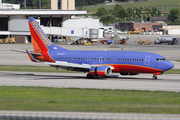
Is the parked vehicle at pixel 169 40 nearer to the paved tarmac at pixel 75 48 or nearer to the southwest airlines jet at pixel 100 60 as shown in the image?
the paved tarmac at pixel 75 48

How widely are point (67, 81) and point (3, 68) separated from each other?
19842mm

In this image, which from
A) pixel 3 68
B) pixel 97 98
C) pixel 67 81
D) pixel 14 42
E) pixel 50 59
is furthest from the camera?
pixel 14 42

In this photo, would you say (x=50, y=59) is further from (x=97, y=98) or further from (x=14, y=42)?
(x=14, y=42)

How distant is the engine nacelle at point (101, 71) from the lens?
140ft

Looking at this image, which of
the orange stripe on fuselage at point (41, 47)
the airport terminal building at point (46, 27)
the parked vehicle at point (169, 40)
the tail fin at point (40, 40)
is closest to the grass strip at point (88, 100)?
the orange stripe on fuselage at point (41, 47)

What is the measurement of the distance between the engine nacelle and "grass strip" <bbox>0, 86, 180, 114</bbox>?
9.06 m

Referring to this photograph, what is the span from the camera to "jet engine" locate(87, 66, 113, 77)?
42.8 metres

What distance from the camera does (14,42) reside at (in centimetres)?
13238

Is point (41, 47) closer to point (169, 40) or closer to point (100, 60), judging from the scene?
point (100, 60)

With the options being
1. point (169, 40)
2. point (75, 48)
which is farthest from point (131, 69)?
point (169, 40)

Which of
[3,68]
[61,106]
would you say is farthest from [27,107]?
[3,68]

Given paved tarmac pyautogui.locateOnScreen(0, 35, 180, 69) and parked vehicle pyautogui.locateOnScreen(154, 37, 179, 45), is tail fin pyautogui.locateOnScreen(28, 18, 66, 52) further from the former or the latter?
parked vehicle pyautogui.locateOnScreen(154, 37, 179, 45)

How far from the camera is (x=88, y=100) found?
27.8 metres

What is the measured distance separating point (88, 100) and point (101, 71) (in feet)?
50.5
